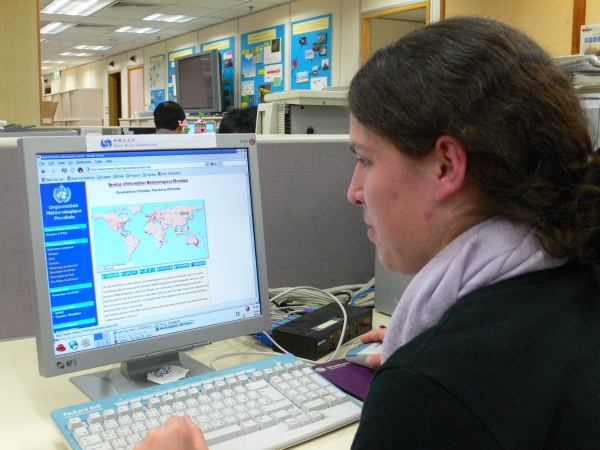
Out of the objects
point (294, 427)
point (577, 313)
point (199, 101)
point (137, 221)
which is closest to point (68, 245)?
point (137, 221)

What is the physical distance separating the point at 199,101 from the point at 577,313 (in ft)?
24.8

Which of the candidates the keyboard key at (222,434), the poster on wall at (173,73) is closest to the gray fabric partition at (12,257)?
the keyboard key at (222,434)

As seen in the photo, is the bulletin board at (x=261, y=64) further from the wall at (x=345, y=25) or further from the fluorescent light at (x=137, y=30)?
the fluorescent light at (x=137, y=30)

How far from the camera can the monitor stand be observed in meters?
0.86

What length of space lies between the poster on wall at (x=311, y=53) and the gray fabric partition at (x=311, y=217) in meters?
4.76

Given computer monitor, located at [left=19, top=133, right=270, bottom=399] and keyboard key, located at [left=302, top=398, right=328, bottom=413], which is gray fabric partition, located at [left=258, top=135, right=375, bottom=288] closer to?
computer monitor, located at [left=19, top=133, right=270, bottom=399]

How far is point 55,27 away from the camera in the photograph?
8328 mm

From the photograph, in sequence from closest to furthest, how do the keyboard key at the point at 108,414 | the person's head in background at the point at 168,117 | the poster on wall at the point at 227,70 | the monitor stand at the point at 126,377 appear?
the keyboard key at the point at 108,414
the monitor stand at the point at 126,377
the person's head in background at the point at 168,117
the poster on wall at the point at 227,70

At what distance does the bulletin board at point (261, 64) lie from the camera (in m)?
6.71

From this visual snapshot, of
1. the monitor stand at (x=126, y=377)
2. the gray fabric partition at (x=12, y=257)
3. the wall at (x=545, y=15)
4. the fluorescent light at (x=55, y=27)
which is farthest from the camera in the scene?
the fluorescent light at (x=55, y=27)

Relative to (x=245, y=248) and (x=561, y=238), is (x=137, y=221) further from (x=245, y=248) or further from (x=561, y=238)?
(x=561, y=238)

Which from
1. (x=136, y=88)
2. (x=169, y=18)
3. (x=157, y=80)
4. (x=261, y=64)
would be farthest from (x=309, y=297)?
(x=136, y=88)

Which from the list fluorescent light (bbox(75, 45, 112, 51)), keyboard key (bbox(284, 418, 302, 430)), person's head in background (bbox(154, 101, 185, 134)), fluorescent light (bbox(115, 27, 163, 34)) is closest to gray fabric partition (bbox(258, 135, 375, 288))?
keyboard key (bbox(284, 418, 302, 430))

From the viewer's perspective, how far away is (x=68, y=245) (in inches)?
31.4
